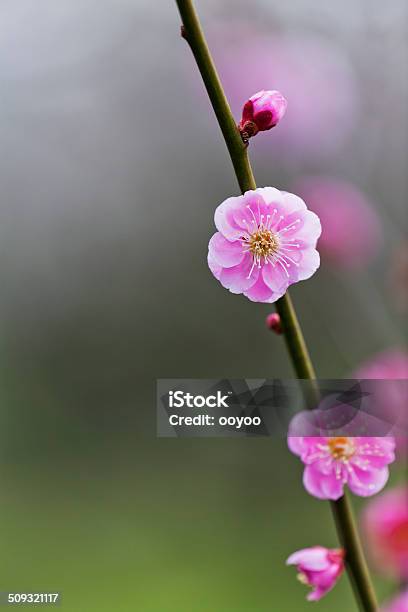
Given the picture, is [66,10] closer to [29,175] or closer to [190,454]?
[29,175]

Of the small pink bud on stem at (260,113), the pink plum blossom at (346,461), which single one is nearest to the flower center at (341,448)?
the pink plum blossom at (346,461)

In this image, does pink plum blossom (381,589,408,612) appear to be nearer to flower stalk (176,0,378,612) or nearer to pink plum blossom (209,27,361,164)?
flower stalk (176,0,378,612)

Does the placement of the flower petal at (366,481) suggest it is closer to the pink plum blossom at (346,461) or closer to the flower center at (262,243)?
the pink plum blossom at (346,461)

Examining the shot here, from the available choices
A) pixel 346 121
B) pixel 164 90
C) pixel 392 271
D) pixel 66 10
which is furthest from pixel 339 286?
pixel 66 10

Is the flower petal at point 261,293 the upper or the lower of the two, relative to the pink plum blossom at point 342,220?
lower

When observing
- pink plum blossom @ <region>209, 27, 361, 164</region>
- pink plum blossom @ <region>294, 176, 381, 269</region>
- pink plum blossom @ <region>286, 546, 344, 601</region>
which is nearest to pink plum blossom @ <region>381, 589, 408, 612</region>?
pink plum blossom @ <region>286, 546, 344, 601</region>
